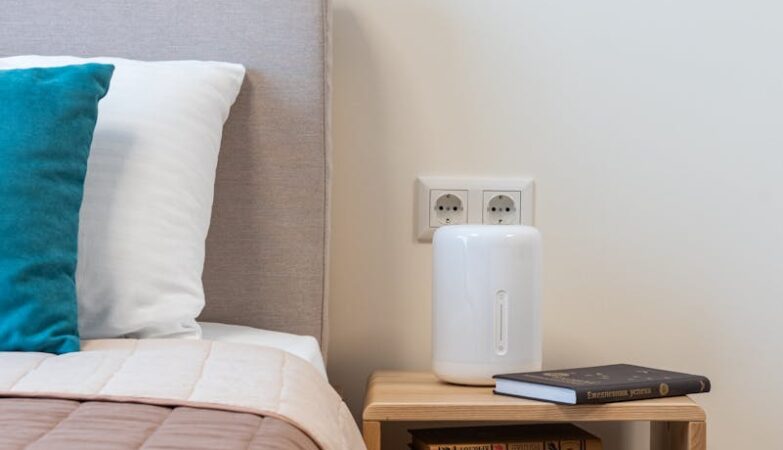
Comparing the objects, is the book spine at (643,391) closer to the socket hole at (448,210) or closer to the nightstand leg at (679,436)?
the nightstand leg at (679,436)

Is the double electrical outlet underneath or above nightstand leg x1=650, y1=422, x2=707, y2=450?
above

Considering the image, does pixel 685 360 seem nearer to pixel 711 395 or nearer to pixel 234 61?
pixel 711 395

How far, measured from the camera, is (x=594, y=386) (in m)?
1.26

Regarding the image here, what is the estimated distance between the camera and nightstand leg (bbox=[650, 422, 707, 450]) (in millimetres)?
1279

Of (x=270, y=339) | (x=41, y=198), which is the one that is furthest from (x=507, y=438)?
(x=41, y=198)

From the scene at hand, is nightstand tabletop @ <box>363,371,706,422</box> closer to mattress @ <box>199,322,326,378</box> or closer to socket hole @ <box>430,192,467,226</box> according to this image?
mattress @ <box>199,322,326,378</box>

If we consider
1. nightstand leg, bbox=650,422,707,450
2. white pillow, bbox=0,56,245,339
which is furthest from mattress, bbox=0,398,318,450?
nightstand leg, bbox=650,422,707,450

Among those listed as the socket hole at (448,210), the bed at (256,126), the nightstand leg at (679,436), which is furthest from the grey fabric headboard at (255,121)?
the nightstand leg at (679,436)

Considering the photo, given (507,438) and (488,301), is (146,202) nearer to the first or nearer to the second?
(488,301)

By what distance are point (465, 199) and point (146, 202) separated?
0.57m

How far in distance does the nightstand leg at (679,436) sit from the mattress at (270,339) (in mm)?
462

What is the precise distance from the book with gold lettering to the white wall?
0.33m

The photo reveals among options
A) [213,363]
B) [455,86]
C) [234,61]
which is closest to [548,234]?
[455,86]

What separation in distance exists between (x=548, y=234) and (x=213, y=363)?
2.65 ft
